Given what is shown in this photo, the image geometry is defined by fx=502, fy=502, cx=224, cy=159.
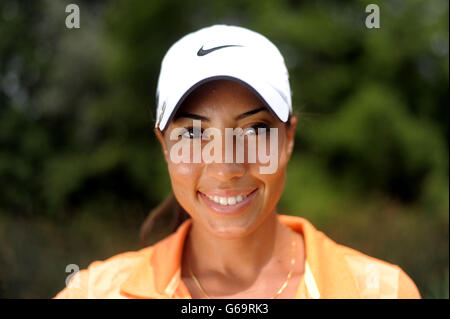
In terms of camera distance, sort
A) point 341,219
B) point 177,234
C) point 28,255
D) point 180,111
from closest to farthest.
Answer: point 180,111
point 177,234
point 28,255
point 341,219

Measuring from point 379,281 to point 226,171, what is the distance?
23.9 inches

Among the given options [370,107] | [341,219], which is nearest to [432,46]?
[370,107]

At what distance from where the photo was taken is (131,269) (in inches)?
68.2

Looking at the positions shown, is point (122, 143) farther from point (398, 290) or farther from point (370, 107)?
point (398, 290)

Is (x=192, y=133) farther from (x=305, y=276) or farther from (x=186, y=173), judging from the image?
(x=305, y=276)

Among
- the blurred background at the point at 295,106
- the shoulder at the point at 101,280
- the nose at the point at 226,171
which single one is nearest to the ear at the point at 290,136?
the nose at the point at 226,171

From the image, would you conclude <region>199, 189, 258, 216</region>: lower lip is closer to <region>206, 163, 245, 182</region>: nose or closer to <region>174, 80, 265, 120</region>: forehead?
<region>206, 163, 245, 182</region>: nose

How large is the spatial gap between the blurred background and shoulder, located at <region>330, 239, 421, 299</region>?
233 centimetres

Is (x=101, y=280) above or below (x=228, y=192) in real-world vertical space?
below

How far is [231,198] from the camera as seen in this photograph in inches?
58.6

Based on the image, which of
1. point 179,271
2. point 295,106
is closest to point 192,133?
point 179,271

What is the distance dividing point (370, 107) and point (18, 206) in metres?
3.03

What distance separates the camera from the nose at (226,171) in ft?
4.74

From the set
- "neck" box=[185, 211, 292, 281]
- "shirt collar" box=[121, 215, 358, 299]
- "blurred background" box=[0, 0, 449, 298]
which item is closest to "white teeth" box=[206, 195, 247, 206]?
"neck" box=[185, 211, 292, 281]
